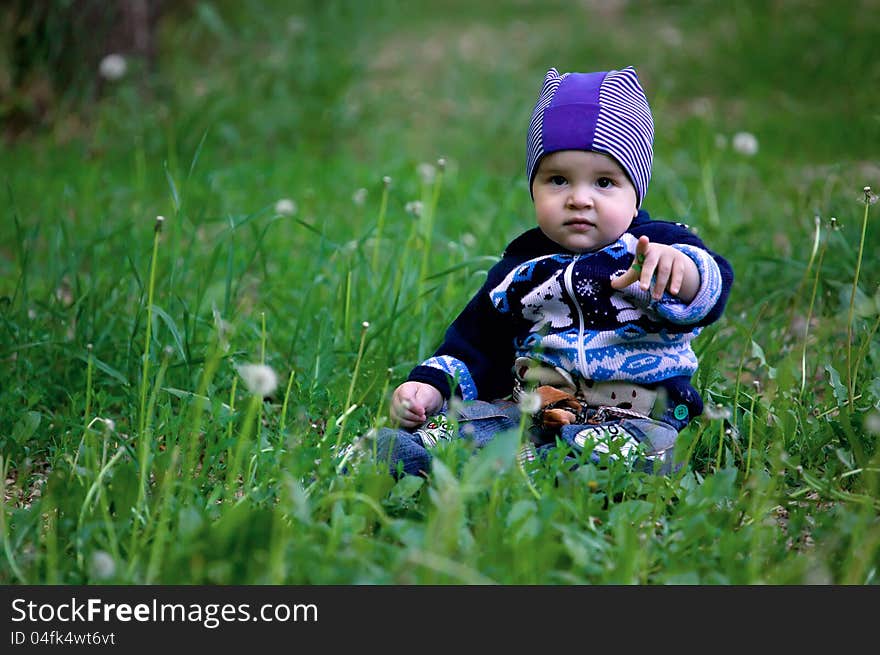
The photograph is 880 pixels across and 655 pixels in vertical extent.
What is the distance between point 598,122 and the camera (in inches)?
87.0

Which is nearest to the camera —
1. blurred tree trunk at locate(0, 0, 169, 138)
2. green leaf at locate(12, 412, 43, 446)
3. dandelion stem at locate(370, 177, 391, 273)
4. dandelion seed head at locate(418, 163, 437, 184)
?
green leaf at locate(12, 412, 43, 446)

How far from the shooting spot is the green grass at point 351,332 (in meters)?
1.77

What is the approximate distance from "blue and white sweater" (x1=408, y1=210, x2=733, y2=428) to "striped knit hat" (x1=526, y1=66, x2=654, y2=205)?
187 mm

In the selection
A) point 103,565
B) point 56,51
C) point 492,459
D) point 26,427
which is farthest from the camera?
point 56,51

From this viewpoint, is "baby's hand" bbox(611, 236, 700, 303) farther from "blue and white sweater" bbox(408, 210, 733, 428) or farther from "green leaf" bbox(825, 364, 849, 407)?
"green leaf" bbox(825, 364, 849, 407)

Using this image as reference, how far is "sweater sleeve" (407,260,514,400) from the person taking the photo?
2418 millimetres

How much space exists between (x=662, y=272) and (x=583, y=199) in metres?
0.26

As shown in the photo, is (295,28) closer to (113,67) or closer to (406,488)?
(113,67)

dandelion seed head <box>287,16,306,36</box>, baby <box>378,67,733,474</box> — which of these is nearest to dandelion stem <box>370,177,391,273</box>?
baby <box>378,67,733,474</box>

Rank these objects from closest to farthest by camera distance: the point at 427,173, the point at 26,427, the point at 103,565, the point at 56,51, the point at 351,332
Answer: the point at 103,565
the point at 26,427
the point at 351,332
the point at 427,173
the point at 56,51

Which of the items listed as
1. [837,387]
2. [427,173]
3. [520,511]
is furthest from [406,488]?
[427,173]

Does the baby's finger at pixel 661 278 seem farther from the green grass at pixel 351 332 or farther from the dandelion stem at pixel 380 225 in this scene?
the dandelion stem at pixel 380 225

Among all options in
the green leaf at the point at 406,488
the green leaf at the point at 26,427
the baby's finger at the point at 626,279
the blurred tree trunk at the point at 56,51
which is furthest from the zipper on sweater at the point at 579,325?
the blurred tree trunk at the point at 56,51
